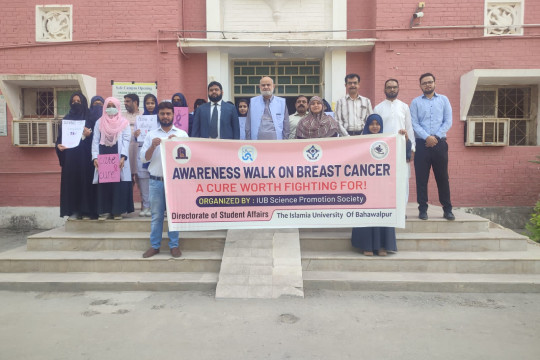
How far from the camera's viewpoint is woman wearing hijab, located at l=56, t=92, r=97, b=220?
555 centimetres

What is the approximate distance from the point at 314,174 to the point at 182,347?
7.91ft

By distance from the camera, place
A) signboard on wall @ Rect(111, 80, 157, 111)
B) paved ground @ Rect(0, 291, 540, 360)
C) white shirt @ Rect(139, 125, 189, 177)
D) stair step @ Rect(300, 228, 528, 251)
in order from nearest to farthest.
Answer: paved ground @ Rect(0, 291, 540, 360) → white shirt @ Rect(139, 125, 189, 177) → stair step @ Rect(300, 228, 528, 251) → signboard on wall @ Rect(111, 80, 157, 111)

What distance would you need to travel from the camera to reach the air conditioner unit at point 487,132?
736cm

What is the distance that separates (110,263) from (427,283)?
11.9 ft

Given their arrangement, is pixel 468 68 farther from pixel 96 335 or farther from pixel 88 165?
pixel 96 335

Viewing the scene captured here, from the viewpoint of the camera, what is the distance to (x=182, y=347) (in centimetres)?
309

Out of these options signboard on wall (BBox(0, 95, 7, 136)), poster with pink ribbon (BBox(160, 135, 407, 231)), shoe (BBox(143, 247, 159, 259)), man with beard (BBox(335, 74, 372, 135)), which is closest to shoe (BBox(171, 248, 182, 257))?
shoe (BBox(143, 247, 159, 259))

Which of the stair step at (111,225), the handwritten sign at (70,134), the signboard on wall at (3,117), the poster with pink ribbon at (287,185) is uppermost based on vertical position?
the signboard on wall at (3,117)

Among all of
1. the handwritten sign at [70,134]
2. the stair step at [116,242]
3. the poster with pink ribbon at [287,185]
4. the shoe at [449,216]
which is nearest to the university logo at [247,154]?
the poster with pink ribbon at [287,185]

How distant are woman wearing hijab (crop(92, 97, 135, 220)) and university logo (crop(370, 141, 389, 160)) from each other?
327 cm

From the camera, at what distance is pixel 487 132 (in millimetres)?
7395

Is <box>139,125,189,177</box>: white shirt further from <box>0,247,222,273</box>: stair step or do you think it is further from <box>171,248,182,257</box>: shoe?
Result: <box>0,247,222,273</box>: stair step

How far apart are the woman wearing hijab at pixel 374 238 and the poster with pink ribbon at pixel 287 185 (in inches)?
8.1

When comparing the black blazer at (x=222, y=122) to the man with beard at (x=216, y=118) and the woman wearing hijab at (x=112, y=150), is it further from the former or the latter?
the woman wearing hijab at (x=112, y=150)
